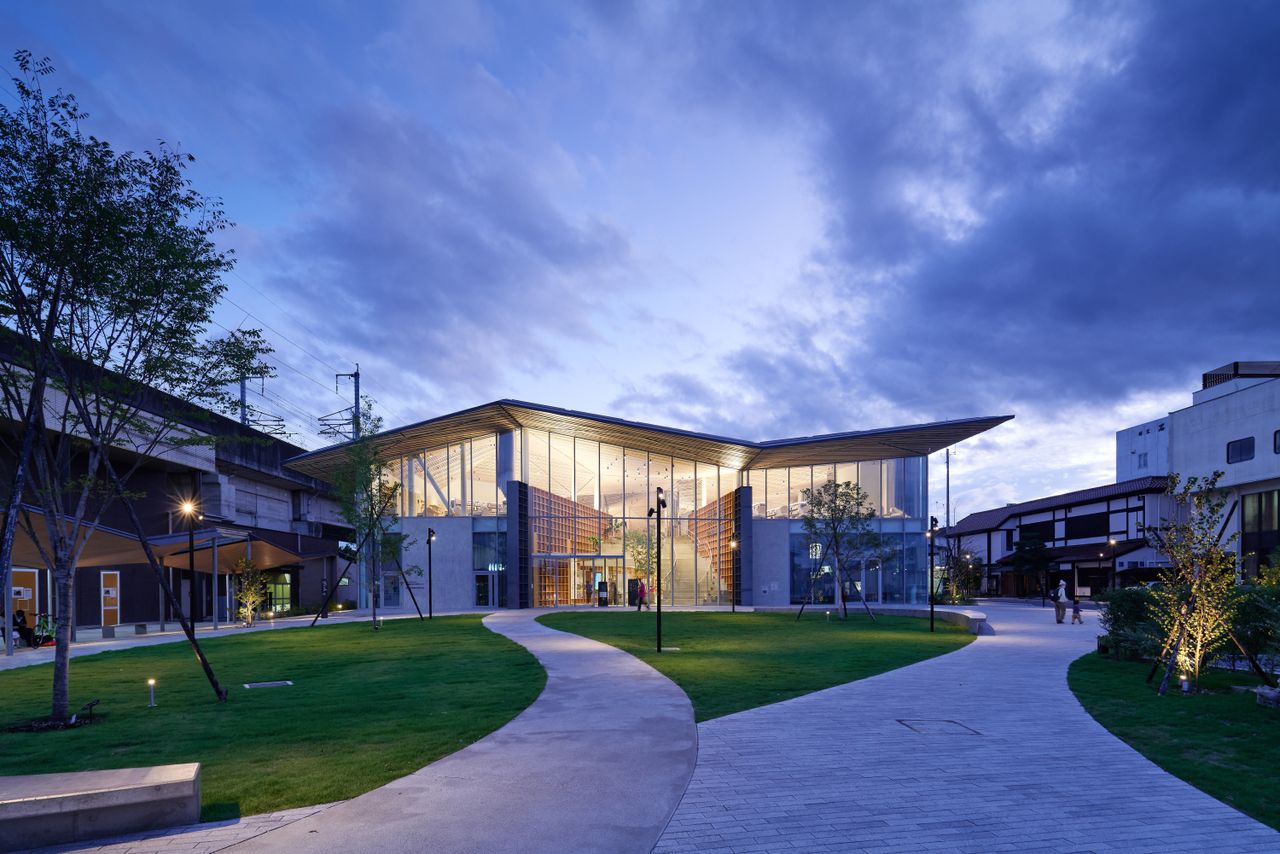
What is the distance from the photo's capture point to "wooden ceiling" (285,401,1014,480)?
41.2 metres

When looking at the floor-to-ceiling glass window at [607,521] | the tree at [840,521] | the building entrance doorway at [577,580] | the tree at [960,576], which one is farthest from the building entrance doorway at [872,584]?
the building entrance doorway at [577,580]

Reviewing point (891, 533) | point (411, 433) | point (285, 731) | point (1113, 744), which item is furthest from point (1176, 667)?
point (411, 433)

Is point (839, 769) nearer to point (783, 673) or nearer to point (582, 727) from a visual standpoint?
point (582, 727)

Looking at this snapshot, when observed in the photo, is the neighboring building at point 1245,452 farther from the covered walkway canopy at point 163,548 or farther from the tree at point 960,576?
the covered walkway canopy at point 163,548

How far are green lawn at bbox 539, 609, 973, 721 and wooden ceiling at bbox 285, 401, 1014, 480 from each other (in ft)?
33.3

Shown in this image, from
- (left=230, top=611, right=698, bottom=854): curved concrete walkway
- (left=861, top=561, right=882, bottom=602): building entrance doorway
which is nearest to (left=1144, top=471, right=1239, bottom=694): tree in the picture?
(left=230, top=611, right=698, bottom=854): curved concrete walkway

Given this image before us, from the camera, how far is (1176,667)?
15.1 metres

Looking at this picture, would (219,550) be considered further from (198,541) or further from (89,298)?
(89,298)

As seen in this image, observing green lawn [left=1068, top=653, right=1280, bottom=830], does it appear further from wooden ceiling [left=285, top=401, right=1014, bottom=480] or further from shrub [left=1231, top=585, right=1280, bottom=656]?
wooden ceiling [left=285, top=401, right=1014, bottom=480]

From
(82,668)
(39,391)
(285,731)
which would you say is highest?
(39,391)

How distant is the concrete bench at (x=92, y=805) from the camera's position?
600 cm

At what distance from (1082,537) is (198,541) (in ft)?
226

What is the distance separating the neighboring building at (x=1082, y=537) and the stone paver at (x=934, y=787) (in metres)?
48.8

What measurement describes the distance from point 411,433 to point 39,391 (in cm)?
3176
